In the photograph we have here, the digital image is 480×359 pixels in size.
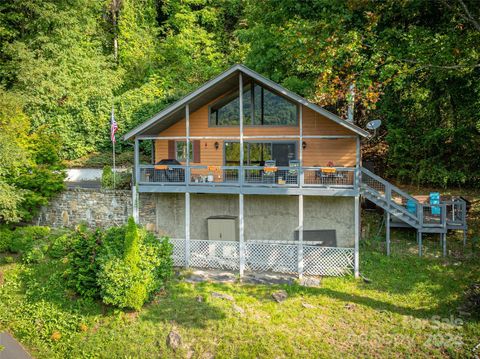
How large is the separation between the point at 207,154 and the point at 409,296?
32.2ft

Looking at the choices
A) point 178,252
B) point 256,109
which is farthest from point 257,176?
point 178,252

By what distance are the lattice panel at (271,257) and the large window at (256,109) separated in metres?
5.19

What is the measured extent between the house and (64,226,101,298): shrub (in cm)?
307

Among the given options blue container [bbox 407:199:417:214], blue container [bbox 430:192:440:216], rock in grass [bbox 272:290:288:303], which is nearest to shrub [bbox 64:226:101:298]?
rock in grass [bbox 272:290:288:303]

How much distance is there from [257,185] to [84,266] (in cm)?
685

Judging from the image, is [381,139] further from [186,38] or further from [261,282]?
[186,38]

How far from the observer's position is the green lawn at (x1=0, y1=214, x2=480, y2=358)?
10.8m

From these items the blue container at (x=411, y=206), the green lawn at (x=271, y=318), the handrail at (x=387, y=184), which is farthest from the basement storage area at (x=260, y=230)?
the blue container at (x=411, y=206)

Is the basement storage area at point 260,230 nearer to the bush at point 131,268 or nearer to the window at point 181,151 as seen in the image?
the window at point 181,151

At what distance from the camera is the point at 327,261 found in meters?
15.0

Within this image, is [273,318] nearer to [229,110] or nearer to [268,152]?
[268,152]

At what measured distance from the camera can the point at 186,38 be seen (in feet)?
102

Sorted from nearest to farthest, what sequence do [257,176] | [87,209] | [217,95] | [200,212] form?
[257,176], [217,95], [200,212], [87,209]

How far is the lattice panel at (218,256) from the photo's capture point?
51.9 ft
